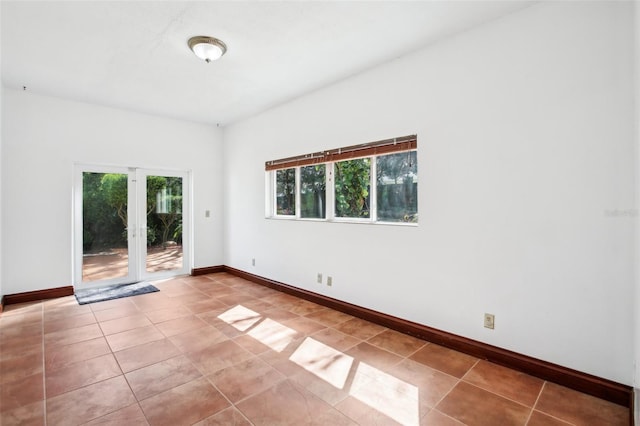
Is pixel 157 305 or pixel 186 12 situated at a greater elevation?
pixel 186 12

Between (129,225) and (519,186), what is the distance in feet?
17.7

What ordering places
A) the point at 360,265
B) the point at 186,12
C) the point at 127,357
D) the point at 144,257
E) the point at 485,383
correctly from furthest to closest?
the point at 144,257 < the point at 360,265 < the point at 127,357 < the point at 186,12 < the point at 485,383

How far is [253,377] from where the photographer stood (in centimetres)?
236

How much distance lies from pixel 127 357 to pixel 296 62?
320 cm

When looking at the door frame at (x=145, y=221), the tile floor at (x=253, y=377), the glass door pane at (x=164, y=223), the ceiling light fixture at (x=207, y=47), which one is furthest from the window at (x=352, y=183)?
the glass door pane at (x=164, y=223)

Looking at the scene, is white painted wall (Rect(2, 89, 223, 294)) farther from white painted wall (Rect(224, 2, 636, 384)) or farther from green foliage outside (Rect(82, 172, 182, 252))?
white painted wall (Rect(224, 2, 636, 384))

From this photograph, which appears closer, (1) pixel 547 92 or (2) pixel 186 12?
(1) pixel 547 92

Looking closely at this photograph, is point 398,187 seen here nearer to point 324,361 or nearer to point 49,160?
point 324,361

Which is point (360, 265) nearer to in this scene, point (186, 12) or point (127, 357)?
point (127, 357)

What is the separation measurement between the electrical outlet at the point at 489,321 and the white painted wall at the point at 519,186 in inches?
1.3

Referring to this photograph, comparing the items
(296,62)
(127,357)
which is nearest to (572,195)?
(296,62)

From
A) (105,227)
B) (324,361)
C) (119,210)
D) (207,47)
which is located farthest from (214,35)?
(105,227)

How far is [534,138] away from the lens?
239 centimetres

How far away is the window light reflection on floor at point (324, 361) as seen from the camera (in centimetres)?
236
